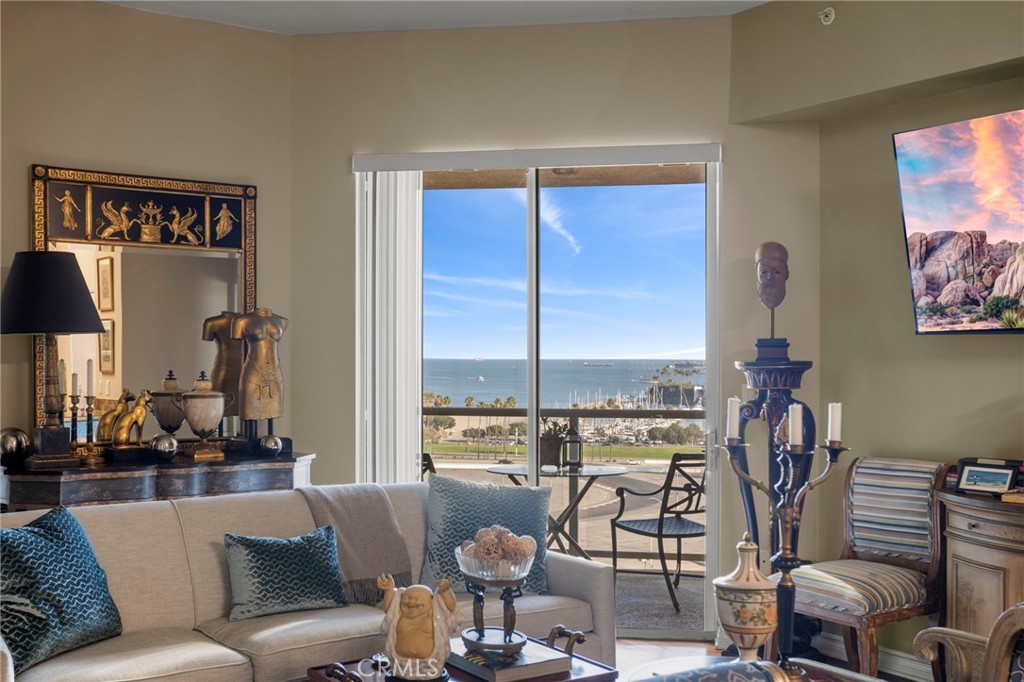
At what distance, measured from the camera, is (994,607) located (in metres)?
3.65

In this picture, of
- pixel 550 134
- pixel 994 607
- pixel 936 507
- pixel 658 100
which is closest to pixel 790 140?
pixel 658 100

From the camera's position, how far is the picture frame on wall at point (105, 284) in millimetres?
4859

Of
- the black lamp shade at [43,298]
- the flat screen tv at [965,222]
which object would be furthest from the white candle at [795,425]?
the black lamp shade at [43,298]

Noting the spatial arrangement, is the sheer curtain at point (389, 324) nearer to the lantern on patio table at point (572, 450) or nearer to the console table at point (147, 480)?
the console table at point (147, 480)

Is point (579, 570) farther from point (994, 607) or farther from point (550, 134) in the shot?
point (550, 134)

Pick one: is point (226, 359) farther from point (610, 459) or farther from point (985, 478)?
point (985, 478)

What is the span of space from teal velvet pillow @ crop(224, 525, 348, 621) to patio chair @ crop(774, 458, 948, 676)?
1.93 meters

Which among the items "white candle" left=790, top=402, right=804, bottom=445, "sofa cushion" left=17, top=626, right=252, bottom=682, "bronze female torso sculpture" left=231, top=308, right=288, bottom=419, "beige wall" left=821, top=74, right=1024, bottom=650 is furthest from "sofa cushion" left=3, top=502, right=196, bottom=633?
"beige wall" left=821, top=74, right=1024, bottom=650

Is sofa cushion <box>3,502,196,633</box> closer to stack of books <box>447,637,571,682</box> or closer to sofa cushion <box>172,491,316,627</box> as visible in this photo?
sofa cushion <box>172,491,316,627</box>

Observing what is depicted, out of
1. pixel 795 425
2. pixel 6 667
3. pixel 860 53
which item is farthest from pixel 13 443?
pixel 860 53

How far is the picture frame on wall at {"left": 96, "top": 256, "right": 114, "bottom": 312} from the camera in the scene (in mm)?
4859

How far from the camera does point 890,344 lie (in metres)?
4.66

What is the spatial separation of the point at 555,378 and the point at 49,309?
95.9 inches

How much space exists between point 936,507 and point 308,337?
10.5 ft
